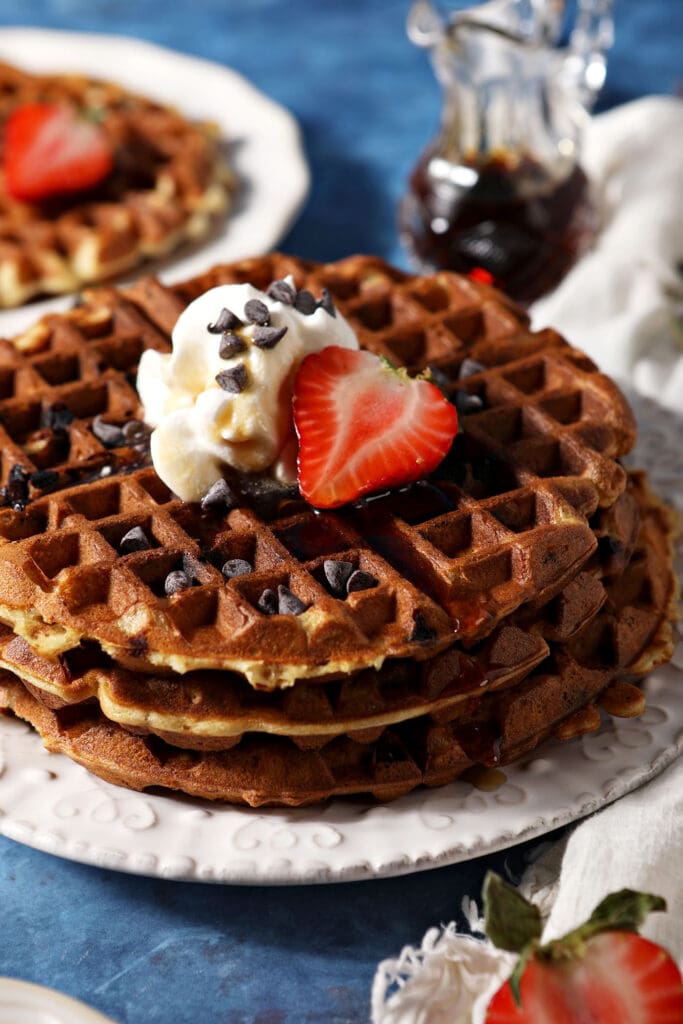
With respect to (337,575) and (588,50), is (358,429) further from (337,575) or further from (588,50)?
(588,50)

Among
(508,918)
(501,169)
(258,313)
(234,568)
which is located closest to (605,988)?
(508,918)

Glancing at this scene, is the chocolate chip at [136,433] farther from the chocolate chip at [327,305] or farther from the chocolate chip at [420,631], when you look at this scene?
the chocolate chip at [420,631]

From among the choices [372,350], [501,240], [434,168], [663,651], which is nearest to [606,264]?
[501,240]

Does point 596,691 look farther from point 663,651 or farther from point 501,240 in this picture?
point 501,240

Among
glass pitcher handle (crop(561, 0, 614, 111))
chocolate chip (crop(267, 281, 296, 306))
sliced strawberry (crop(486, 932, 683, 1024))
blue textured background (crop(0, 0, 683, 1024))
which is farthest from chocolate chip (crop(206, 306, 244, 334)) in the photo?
glass pitcher handle (crop(561, 0, 614, 111))

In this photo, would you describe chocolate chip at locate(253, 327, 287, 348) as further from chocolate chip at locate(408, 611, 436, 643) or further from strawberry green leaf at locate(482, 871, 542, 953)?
strawberry green leaf at locate(482, 871, 542, 953)

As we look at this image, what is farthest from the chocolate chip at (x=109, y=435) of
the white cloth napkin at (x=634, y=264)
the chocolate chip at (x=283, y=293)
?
the white cloth napkin at (x=634, y=264)
